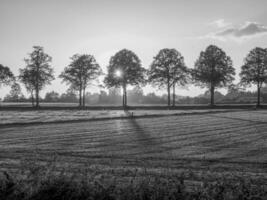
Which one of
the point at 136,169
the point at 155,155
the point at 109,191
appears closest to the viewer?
the point at 109,191

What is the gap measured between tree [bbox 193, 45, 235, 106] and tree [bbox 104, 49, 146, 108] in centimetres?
1390

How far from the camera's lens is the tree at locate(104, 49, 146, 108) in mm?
52750

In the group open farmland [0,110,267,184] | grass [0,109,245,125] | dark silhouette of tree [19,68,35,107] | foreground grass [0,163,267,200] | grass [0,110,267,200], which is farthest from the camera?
dark silhouette of tree [19,68,35,107]

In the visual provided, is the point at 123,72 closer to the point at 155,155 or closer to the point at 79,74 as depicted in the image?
the point at 79,74

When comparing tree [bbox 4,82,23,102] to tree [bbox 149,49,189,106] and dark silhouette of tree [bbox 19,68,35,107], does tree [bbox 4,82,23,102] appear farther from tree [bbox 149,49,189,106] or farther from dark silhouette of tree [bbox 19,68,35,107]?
tree [bbox 149,49,189,106]

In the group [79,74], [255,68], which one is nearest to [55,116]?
[79,74]

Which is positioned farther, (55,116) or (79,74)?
(79,74)

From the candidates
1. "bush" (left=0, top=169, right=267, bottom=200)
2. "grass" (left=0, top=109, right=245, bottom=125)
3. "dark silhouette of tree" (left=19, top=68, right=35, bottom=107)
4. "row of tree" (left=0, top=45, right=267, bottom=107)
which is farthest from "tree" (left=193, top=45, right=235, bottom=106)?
"bush" (left=0, top=169, right=267, bottom=200)

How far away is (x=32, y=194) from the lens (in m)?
5.62

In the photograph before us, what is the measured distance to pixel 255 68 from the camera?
2109 inches

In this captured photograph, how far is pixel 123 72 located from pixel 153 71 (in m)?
7.38

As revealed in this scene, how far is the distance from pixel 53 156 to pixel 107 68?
146 ft

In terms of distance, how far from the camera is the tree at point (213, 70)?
176 feet

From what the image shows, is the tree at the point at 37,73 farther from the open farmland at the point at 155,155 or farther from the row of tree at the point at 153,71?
the open farmland at the point at 155,155
